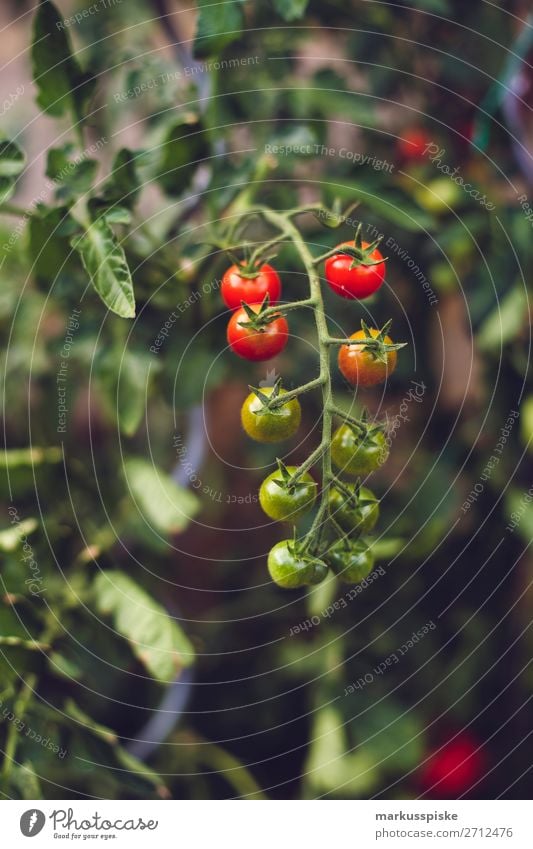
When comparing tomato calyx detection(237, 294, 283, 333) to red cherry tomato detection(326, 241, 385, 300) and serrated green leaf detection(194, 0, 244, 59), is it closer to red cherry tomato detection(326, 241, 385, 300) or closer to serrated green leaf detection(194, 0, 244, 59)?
red cherry tomato detection(326, 241, 385, 300)

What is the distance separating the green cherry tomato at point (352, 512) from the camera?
0.40 m

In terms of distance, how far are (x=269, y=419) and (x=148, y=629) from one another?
8.5 inches

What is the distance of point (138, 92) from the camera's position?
0.64 meters

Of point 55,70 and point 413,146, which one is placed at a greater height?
point 413,146

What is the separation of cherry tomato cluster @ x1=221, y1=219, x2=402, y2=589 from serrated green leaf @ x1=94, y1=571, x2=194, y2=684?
16cm

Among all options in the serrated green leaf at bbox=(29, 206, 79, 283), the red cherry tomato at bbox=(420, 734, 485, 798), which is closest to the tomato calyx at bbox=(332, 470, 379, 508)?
the serrated green leaf at bbox=(29, 206, 79, 283)

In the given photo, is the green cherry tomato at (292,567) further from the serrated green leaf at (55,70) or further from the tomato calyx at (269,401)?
the serrated green leaf at (55,70)

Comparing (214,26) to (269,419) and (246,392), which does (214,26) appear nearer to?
(269,419)

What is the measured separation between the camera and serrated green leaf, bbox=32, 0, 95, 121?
0.47 m

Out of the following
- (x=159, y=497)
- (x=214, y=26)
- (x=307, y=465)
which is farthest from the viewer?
(x=159, y=497)

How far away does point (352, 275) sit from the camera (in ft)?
1.38

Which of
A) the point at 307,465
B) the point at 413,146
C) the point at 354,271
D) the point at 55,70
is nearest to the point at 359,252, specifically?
the point at 354,271

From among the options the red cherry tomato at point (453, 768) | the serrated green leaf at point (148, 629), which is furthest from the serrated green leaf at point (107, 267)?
the red cherry tomato at point (453, 768)

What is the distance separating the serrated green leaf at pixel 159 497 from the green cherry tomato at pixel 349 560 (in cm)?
19
